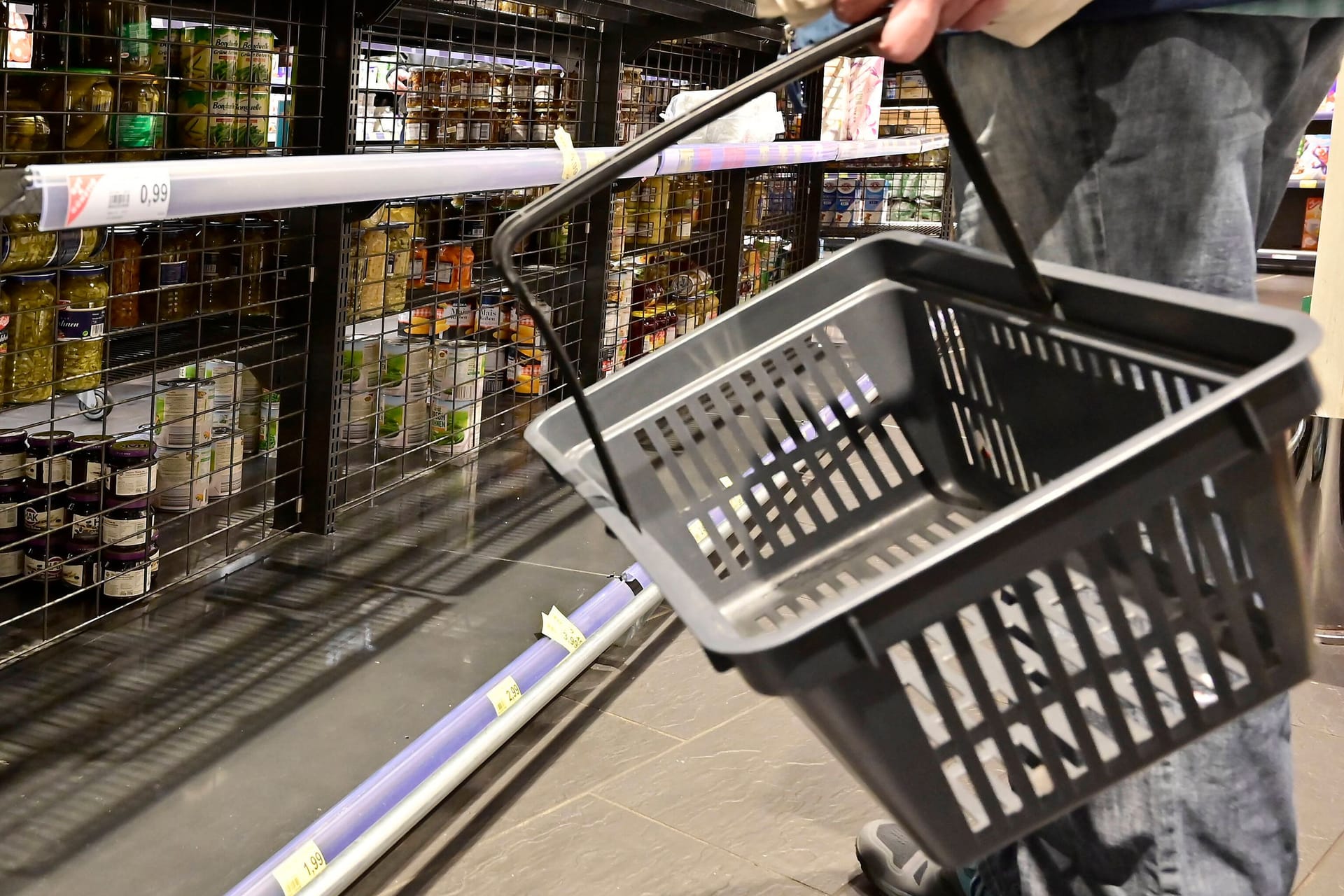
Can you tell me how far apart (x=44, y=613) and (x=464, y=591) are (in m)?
0.66

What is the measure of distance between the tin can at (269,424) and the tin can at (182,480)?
0.11m

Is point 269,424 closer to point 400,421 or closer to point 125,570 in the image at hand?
point 400,421

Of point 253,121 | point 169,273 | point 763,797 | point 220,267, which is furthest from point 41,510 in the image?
point 763,797

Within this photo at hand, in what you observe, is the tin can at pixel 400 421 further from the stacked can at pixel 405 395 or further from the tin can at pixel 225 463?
the tin can at pixel 225 463

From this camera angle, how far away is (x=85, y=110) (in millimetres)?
1744

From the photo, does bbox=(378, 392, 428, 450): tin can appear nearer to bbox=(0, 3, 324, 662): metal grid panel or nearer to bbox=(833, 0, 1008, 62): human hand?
bbox=(0, 3, 324, 662): metal grid panel

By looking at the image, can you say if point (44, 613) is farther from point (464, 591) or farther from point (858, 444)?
point (858, 444)

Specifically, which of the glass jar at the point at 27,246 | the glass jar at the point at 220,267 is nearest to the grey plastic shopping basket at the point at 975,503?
the glass jar at the point at 27,246

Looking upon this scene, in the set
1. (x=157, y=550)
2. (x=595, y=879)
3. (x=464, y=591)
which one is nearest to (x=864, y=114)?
(x=464, y=591)

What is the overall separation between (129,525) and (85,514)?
7 centimetres

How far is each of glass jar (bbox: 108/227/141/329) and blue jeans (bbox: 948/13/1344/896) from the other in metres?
1.42

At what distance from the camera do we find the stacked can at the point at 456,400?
2.80 m

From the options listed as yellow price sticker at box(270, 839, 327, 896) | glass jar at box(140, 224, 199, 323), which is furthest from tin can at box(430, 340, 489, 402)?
yellow price sticker at box(270, 839, 327, 896)

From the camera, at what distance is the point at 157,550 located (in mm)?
2039
